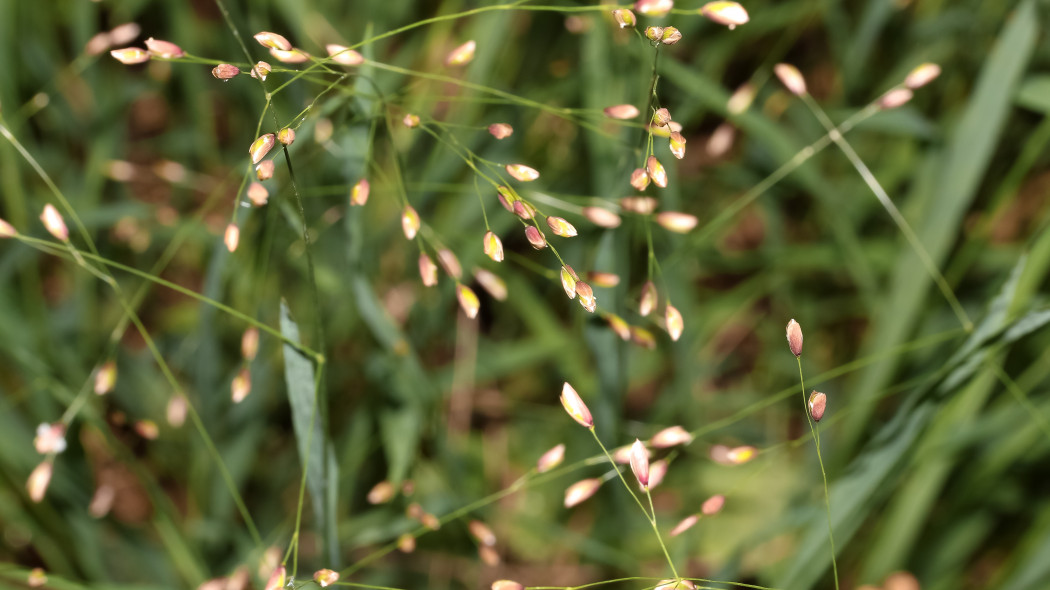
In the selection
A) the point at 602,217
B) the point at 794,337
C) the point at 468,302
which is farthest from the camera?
the point at 602,217

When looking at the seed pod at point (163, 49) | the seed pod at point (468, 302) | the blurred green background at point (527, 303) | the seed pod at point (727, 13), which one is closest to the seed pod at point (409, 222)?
the seed pod at point (468, 302)

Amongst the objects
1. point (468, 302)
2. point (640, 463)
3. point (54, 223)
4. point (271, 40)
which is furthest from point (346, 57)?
point (640, 463)

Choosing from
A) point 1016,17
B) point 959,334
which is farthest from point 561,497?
point 1016,17

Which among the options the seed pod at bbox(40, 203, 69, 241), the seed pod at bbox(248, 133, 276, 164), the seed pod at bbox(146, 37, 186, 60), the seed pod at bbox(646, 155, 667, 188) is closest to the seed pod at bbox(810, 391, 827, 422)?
the seed pod at bbox(646, 155, 667, 188)

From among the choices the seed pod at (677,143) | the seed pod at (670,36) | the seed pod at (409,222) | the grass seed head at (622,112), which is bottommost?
the seed pod at (409,222)

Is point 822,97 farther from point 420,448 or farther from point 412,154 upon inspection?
point 420,448

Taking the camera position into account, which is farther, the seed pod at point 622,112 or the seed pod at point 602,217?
the seed pod at point 602,217

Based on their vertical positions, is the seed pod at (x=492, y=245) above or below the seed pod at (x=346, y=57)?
below

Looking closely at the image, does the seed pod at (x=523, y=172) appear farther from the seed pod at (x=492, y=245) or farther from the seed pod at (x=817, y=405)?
the seed pod at (x=817, y=405)

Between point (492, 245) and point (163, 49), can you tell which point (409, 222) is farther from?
point (163, 49)
